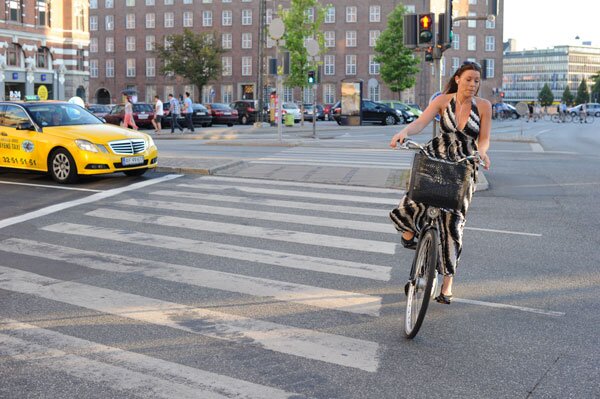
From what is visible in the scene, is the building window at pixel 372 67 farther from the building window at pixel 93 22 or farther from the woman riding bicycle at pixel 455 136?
the woman riding bicycle at pixel 455 136

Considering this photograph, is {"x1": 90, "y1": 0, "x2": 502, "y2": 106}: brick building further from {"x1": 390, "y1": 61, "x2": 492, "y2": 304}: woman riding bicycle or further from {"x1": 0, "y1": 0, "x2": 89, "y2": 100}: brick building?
{"x1": 390, "y1": 61, "x2": 492, "y2": 304}: woman riding bicycle

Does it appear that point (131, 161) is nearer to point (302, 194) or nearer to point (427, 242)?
point (302, 194)

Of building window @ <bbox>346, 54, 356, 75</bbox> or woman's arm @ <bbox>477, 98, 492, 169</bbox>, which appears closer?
woman's arm @ <bbox>477, 98, 492, 169</bbox>

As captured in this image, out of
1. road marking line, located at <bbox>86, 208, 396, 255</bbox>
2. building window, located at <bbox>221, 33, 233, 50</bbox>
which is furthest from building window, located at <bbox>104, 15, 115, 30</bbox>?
road marking line, located at <bbox>86, 208, 396, 255</bbox>

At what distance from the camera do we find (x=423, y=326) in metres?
5.45

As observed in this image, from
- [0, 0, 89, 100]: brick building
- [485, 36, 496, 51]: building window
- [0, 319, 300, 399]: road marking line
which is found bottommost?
[0, 319, 300, 399]: road marking line

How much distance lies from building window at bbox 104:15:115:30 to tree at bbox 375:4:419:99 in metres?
38.2

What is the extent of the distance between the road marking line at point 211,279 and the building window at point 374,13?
84087mm

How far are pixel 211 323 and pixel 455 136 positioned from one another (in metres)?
2.13

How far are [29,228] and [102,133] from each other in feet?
17.0

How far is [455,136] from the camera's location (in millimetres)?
5375

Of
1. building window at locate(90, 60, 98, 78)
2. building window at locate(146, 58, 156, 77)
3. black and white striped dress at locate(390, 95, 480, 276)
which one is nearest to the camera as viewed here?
black and white striped dress at locate(390, 95, 480, 276)

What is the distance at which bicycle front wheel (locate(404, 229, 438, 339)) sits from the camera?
195 inches

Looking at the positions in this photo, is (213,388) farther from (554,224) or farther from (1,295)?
(554,224)
